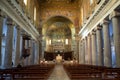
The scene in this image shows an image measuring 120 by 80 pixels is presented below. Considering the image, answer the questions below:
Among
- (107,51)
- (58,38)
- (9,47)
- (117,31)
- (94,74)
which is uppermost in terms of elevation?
(58,38)

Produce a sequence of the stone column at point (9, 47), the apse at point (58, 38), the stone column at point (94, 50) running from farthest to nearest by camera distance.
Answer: the apse at point (58, 38), the stone column at point (94, 50), the stone column at point (9, 47)

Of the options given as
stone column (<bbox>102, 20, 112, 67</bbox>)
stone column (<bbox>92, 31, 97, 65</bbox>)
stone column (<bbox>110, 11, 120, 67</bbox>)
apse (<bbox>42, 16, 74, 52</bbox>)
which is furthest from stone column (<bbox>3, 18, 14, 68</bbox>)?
apse (<bbox>42, 16, 74, 52</bbox>)

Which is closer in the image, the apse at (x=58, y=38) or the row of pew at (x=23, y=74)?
the row of pew at (x=23, y=74)

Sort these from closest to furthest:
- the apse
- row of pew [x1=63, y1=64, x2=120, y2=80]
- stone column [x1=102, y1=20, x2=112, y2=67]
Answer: row of pew [x1=63, y1=64, x2=120, y2=80] → stone column [x1=102, y1=20, x2=112, y2=67] → the apse

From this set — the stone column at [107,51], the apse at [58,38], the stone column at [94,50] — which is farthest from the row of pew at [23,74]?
the apse at [58,38]

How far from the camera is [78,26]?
34562 millimetres

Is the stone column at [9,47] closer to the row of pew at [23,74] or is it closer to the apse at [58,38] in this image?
the row of pew at [23,74]

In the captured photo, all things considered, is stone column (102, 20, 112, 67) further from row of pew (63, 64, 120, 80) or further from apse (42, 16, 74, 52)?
apse (42, 16, 74, 52)

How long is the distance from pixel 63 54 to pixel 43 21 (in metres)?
13.1

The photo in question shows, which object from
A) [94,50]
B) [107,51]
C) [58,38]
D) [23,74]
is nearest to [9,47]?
[23,74]

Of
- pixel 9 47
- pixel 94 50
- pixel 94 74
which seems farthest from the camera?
pixel 94 50

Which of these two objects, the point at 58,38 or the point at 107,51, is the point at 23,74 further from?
the point at 58,38

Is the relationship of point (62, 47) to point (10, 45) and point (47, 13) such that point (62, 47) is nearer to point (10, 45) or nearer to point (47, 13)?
point (47, 13)

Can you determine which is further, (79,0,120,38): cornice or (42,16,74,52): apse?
(42,16,74,52): apse
